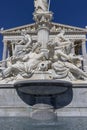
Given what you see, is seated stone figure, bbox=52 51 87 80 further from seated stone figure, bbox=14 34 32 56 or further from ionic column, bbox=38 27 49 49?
ionic column, bbox=38 27 49 49

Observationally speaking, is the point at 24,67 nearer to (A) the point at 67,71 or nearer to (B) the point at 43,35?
(A) the point at 67,71

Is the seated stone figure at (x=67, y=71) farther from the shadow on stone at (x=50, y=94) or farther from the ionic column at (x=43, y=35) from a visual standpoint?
the ionic column at (x=43, y=35)

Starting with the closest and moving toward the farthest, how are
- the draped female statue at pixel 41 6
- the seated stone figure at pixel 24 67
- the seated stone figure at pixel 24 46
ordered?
the seated stone figure at pixel 24 67 → the seated stone figure at pixel 24 46 → the draped female statue at pixel 41 6

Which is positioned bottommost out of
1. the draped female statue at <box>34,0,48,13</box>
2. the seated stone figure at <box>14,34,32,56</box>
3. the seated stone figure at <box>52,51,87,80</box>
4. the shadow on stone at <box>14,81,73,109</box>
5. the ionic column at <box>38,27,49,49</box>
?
the shadow on stone at <box>14,81,73,109</box>

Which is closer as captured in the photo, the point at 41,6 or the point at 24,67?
the point at 24,67

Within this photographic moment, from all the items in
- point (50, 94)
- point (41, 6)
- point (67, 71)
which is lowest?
point (50, 94)

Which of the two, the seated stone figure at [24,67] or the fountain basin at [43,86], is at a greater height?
the seated stone figure at [24,67]

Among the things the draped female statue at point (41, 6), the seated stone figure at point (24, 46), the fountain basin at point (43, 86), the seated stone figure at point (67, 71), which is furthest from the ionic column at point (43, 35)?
the fountain basin at point (43, 86)

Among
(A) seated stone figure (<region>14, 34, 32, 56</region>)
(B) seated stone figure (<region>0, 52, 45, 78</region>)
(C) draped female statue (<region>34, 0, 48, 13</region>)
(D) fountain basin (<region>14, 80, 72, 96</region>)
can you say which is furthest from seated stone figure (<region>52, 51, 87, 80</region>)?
(C) draped female statue (<region>34, 0, 48, 13</region>)

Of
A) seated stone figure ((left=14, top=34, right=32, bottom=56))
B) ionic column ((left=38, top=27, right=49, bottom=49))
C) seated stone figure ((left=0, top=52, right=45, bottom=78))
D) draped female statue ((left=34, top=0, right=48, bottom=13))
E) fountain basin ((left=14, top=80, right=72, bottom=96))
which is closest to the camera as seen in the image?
fountain basin ((left=14, top=80, right=72, bottom=96))

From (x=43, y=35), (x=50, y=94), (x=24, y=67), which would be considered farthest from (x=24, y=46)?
(x=50, y=94)

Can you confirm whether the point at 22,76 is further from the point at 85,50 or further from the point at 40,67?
the point at 85,50

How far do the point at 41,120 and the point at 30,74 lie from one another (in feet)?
6.52

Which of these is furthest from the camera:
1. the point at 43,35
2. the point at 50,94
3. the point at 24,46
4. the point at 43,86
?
the point at 43,35
